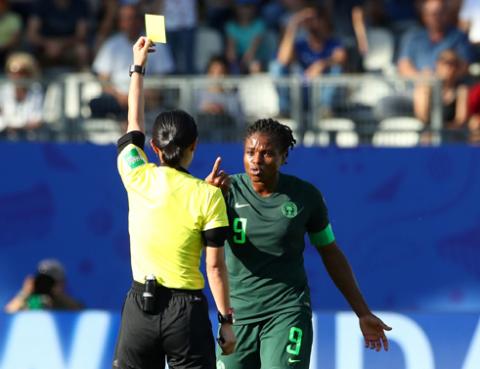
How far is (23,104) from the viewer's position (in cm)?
1266

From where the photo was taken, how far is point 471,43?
13.4 meters

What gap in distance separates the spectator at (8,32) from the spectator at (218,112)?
2852 mm

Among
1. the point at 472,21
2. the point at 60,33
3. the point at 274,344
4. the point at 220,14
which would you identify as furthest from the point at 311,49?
the point at 274,344

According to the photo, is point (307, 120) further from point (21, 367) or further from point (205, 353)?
point (205, 353)

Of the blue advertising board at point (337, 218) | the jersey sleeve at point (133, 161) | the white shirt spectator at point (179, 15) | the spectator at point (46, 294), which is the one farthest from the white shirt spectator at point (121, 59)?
the jersey sleeve at point (133, 161)

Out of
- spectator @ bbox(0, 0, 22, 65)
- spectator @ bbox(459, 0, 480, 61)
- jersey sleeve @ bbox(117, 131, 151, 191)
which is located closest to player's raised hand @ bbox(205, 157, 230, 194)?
jersey sleeve @ bbox(117, 131, 151, 191)

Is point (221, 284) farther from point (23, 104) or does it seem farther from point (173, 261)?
point (23, 104)

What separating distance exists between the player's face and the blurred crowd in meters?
5.55

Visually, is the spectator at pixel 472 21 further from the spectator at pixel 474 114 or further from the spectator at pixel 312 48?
the spectator at pixel 312 48

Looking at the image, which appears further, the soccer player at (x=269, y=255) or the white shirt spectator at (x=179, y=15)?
the white shirt spectator at (x=179, y=15)

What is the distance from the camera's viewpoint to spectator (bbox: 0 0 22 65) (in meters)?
14.0

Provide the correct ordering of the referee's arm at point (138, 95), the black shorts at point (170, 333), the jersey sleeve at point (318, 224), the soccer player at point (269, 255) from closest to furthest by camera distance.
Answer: the black shorts at point (170, 333) → the referee's arm at point (138, 95) → the soccer player at point (269, 255) → the jersey sleeve at point (318, 224)

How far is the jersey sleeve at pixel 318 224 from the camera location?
22.6 feet

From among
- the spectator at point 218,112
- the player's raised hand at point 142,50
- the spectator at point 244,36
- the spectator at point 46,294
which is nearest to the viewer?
the player's raised hand at point 142,50
